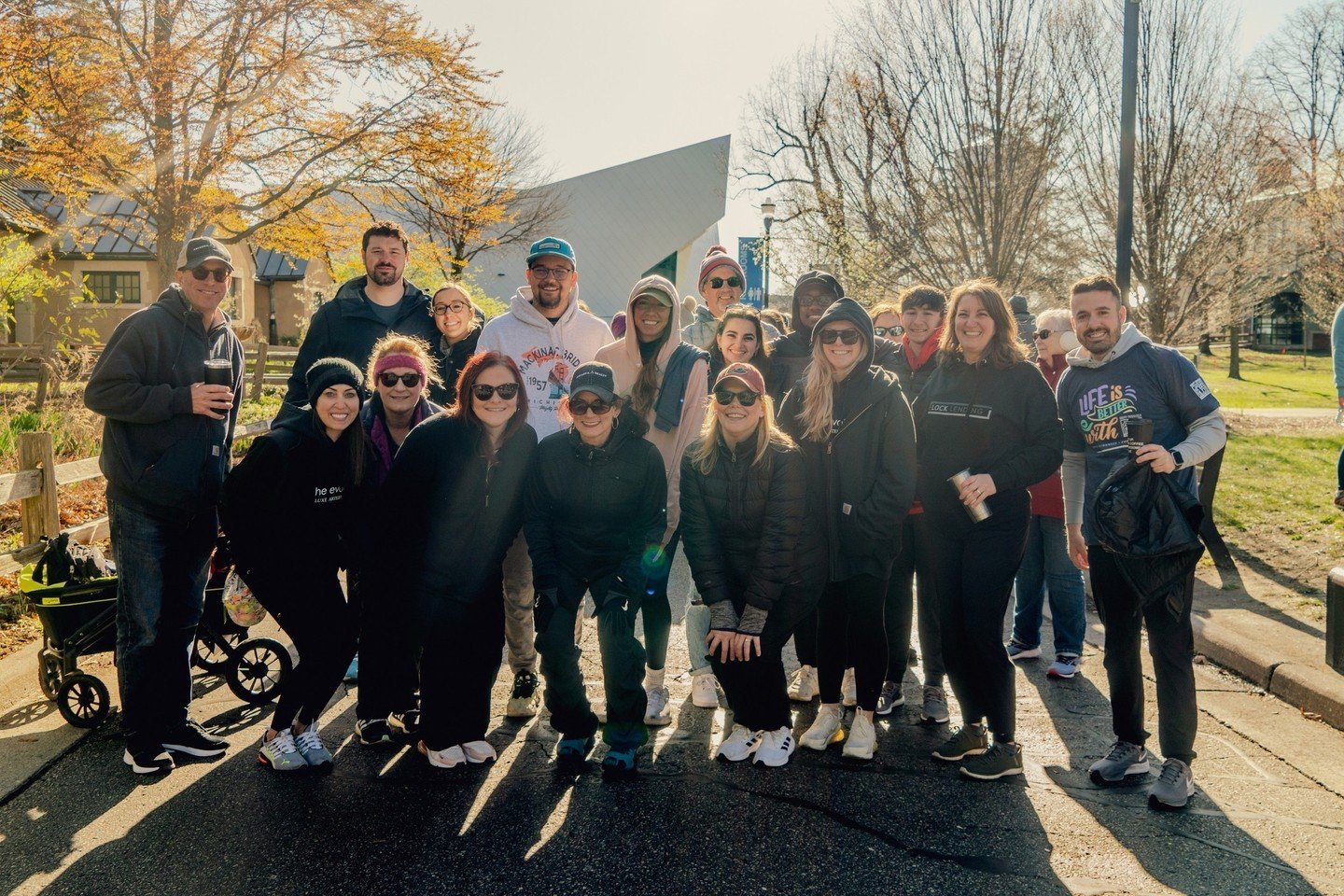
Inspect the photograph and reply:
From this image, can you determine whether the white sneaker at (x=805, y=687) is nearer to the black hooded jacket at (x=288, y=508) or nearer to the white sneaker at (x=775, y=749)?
the white sneaker at (x=775, y=749)

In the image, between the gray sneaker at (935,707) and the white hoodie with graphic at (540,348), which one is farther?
the white hoodie with graphic at (540,348)

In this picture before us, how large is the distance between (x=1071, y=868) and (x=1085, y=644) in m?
3.21

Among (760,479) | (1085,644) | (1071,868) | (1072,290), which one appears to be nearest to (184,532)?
(760,479)

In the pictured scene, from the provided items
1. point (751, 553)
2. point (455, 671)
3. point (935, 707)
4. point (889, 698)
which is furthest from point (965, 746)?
point (455, 671)

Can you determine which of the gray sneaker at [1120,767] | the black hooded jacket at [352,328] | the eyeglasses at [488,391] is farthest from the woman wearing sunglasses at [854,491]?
the black hooded jacket at [352,328]

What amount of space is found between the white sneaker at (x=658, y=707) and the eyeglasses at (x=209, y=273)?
8.66 ft

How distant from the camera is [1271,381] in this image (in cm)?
3544

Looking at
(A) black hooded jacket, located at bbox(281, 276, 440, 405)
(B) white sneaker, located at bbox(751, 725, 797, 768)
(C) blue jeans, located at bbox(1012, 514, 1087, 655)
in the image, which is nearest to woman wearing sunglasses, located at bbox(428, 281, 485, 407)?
(A) black hooded jacket, located at bbox(281, 276, 440, 405)

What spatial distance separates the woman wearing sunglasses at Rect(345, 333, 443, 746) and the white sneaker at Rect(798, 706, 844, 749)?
5.65 ft

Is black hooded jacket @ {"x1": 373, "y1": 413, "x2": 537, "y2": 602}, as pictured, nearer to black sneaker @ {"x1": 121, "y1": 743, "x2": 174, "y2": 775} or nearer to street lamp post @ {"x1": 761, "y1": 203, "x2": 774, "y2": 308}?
black sneaker @ {"x1": 121, "y1": 743, "x2": 174, "y2": 775}

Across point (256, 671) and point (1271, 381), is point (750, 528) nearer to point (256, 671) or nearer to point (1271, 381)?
point (256, 671)

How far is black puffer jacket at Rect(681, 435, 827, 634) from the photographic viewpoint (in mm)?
4215

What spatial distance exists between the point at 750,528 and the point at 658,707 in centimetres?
112

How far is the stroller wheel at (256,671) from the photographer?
488cm
